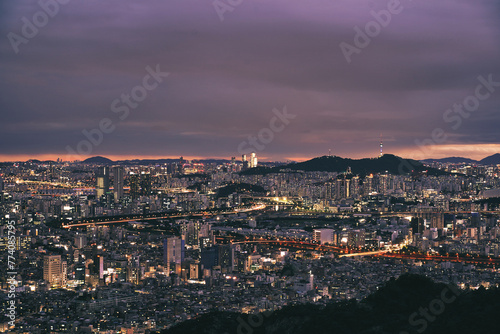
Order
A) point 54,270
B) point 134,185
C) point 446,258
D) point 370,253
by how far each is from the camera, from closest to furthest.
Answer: point 54,270, point 446,258, point 370,253, point 134,185

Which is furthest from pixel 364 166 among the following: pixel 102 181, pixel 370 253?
pixel 370 253

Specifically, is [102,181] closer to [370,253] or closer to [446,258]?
[370,253]

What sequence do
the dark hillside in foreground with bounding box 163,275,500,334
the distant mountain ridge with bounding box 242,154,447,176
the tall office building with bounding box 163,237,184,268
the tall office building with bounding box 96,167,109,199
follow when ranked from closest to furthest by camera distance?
1. the dark hillside in foreground with bounding box 163,275,500,334
2. the tall office building with bounding box 163,237,184,268
3. the tall office building with bounding box 96,167,109,199
4. the distant mountain ridge with bounding box 242,154,447,176

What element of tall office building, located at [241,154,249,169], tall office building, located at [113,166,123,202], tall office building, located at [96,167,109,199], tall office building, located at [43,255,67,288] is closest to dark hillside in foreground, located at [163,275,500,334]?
tall office building, located at [43,255,67,288]

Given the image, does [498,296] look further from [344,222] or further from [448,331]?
[344,222]

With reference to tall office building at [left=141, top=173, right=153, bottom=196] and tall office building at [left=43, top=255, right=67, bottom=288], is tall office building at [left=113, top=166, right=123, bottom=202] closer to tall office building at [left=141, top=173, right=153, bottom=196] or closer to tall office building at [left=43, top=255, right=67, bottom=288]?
tall office building at [left=141, top=173, right=153, bottom=196]

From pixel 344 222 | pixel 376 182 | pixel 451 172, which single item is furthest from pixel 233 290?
pixel 451 172

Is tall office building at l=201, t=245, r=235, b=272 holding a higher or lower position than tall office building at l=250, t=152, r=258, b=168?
lower
